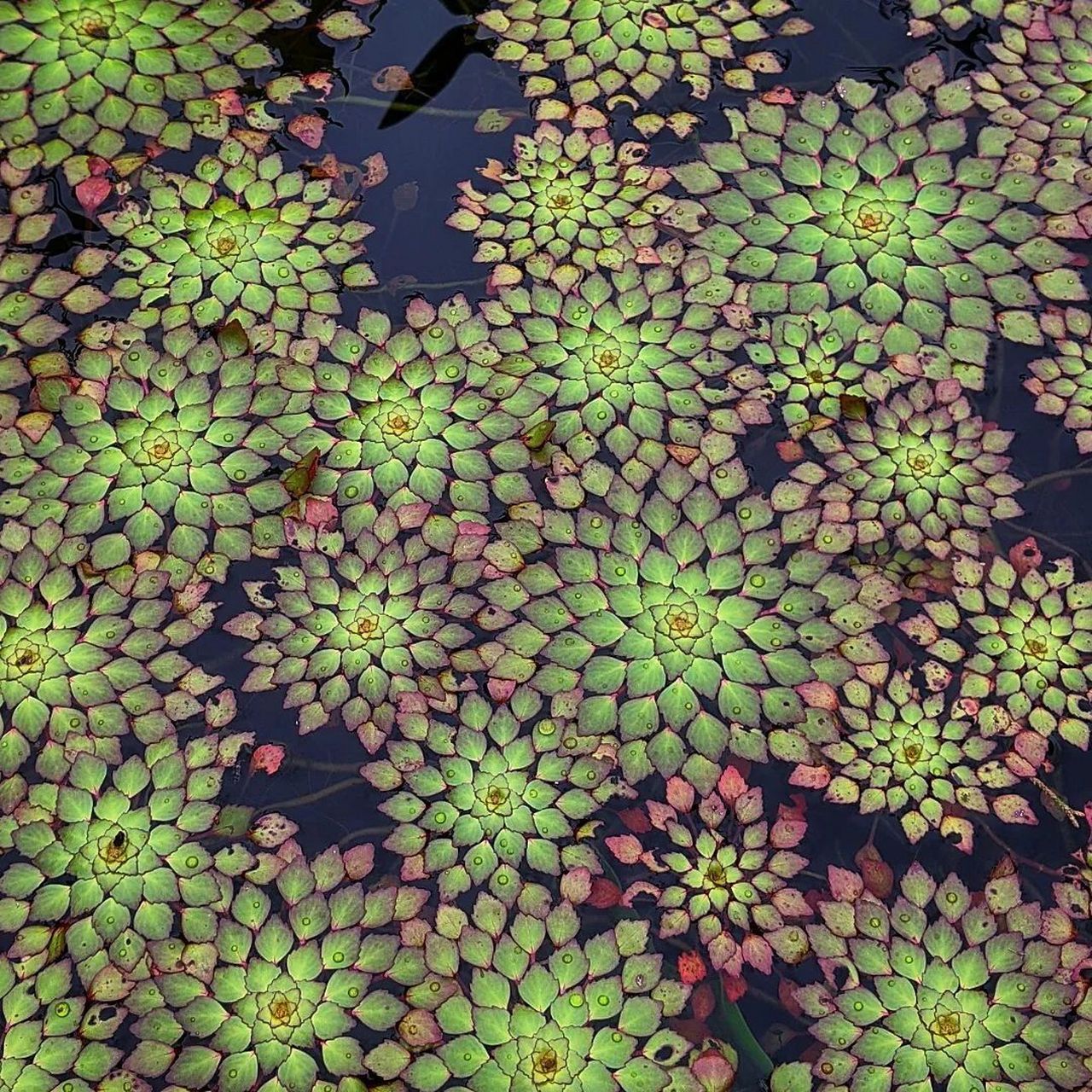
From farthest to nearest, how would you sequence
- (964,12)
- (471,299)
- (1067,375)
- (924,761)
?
1. (964,12)
2. (471,299)
3. (1067,375)
4. (924,761)

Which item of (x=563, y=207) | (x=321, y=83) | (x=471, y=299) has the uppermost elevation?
(x=321, y=83)

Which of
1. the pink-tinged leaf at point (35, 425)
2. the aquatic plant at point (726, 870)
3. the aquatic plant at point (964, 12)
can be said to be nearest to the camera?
the aquatic plant at point (726, 870)

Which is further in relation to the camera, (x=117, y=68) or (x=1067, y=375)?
(x=117, y=68)

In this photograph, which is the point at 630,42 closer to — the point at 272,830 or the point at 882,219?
the point at 882,219

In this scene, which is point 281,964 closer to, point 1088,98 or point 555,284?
point 555,284

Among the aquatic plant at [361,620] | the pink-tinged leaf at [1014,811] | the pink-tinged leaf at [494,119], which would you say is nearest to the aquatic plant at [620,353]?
the aquatic plant at [361,620]

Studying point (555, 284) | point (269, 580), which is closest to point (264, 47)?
point (555, 284)

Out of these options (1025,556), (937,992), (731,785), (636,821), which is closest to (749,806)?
Answer: (731,785)

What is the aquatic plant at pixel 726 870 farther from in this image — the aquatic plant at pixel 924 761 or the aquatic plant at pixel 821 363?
the aquatic plant at pixel 821 363
